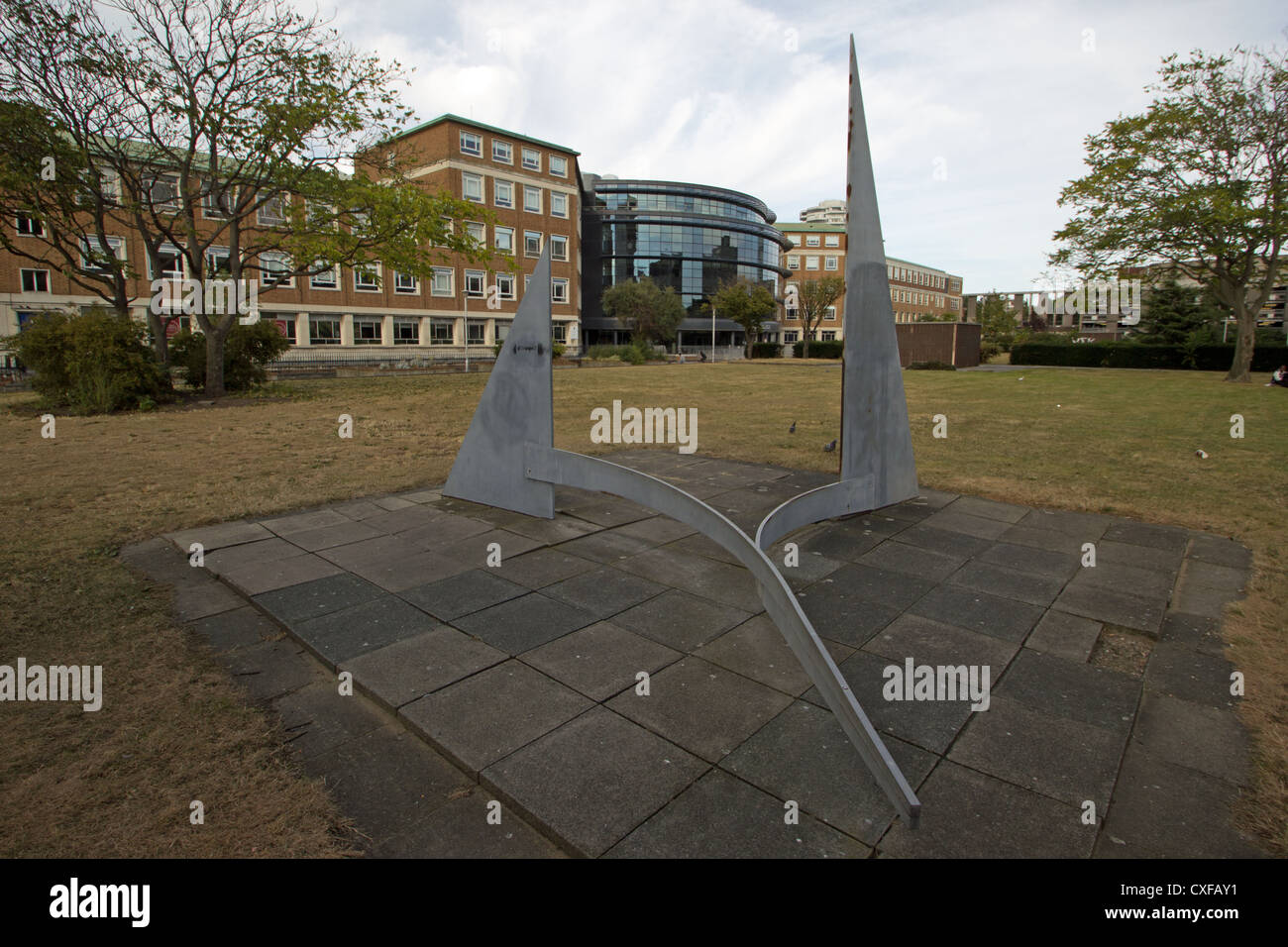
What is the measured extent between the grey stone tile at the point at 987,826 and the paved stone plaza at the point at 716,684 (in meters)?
0.01

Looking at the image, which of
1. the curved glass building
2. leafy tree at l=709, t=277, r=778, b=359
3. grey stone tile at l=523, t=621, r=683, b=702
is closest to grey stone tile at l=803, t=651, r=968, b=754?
grey stone tile at l=523, t=621, r=683, b=702

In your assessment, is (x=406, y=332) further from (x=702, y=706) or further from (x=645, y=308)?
(x=702, y=706)

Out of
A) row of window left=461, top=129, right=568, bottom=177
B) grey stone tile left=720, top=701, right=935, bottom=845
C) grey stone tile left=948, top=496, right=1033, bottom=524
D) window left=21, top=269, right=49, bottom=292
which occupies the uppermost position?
row of window left=461, top=129, right=568, bottom=177

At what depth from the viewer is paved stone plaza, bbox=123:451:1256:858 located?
259cm

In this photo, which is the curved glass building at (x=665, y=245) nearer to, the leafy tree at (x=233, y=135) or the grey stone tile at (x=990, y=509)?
the leafy tree at (x=233, y=135)

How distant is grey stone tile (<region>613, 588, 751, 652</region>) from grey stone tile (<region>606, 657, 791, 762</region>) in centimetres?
36

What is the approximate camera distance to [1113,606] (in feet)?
15.4

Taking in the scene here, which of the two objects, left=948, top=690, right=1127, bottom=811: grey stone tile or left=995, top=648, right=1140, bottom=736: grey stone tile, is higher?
left=995, top=648, right=1140, bottom=736: grey stone tile

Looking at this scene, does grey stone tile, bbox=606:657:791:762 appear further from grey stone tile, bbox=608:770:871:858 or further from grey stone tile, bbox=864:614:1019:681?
grey stone tile, bbox=864:614:1019:681

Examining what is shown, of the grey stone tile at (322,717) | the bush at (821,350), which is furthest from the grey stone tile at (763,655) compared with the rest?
the bush at (821,350)

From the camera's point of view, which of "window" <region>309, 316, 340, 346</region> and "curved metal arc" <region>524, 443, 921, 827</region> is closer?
"curved metal arc" <region>524, 443, 921, 827</region>

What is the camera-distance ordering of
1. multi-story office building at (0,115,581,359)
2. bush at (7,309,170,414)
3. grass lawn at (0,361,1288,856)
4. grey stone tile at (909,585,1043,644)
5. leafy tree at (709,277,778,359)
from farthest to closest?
1. leafy tree at (709,277,778,359)
2. multi-story office building at (0,115,581,359)
3. bush at (7,309,170,414)
4. grey stone tile at (909,585,1043,644)
5. grass lawn at (0,361,1288,856)

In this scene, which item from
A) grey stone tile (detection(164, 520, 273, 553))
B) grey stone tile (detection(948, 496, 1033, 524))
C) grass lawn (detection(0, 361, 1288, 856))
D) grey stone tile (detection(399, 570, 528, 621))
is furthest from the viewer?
grey stone tile (detection(948, 496, 1033, 524))
